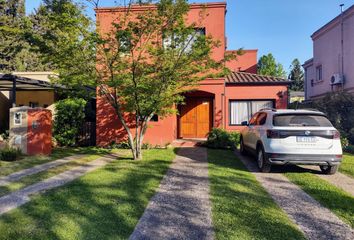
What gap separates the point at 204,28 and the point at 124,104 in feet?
20.0

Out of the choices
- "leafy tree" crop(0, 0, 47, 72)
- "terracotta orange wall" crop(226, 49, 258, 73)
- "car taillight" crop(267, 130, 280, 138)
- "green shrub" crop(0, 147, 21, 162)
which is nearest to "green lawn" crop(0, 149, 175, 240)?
"car taillight" crop(267, 130, 280, 138)

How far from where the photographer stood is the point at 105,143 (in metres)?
14.4

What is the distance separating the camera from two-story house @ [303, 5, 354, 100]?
17000 mm

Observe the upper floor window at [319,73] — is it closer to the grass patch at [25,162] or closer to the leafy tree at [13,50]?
the grass patch at [25,162]

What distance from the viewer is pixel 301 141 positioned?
25.0 ft

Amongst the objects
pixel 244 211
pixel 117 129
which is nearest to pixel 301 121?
pixel 244 211

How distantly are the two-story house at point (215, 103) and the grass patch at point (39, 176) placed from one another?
149 inches

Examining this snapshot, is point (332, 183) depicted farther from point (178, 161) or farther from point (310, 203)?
point (178, 161)

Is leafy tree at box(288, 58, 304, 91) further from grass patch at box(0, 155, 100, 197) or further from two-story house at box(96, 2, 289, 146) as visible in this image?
grass patch at box(0, 155, 100, 197)

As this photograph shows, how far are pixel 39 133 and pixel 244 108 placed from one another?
10.4m

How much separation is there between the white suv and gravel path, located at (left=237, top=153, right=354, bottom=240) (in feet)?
2.19

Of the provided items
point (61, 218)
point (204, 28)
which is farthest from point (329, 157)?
point (204, 28)

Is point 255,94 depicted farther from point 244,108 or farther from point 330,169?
point 330,169

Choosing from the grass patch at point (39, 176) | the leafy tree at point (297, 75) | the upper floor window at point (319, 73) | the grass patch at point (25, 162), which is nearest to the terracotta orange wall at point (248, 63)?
the upper floor window at point (319, 73)
